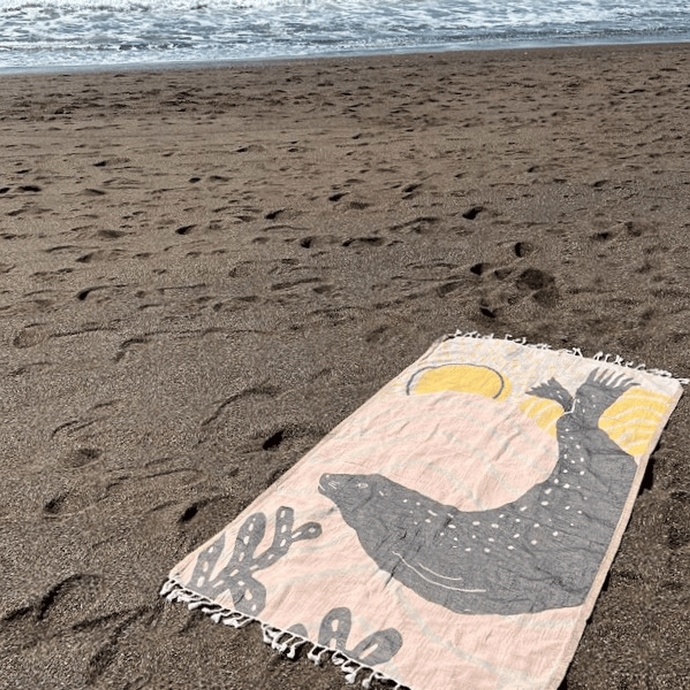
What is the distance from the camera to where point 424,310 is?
3615mm

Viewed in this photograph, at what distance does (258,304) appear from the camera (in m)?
3.75

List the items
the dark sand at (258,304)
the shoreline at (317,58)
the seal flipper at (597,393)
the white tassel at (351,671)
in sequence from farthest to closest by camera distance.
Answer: the shoreline at (317,58) → the seal flipper at (597,393) → the dark sand at (258,304) → the white tassel at (351,671)

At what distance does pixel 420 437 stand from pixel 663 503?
2.48 ft

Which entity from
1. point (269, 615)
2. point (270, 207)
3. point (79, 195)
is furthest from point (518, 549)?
point (79, 195)

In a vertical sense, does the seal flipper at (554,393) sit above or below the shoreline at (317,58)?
below

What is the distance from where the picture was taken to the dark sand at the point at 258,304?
2100 millimetres

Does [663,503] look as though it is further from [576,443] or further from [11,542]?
[11,542]

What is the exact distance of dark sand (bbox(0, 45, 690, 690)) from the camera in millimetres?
2100

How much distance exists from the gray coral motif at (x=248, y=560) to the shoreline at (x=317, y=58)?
799cm

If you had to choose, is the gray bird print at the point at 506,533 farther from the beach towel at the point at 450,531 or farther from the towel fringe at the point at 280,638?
the towel fringe at the point at 280,638

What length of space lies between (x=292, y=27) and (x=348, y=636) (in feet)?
39.0

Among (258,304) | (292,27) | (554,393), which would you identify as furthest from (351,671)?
(292,27)

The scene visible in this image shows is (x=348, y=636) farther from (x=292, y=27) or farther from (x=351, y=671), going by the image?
(x=292, y=27)

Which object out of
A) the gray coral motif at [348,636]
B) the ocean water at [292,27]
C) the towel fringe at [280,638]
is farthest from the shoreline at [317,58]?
the gray coral motif at [348,636]
